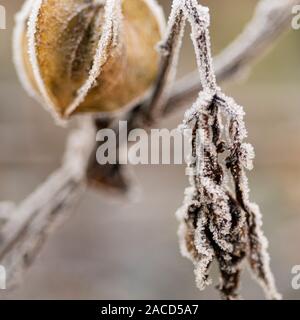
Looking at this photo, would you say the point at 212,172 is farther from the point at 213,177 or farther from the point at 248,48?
the point at 248,48

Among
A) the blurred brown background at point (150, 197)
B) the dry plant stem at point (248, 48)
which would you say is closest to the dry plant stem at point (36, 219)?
the dry plant stem at point (248, 48)

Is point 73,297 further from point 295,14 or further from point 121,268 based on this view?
point 295,14

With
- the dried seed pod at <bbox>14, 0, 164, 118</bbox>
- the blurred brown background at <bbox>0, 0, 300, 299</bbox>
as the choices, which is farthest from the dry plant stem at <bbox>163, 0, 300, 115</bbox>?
the blurred brown background at <bbox>0, 0, 300, 299</bbox>

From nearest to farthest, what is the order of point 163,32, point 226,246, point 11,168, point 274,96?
point 226,246 < point 163,32 < point 11,168 < point 274,96

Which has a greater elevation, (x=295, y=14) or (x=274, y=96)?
(x=274, y=96)

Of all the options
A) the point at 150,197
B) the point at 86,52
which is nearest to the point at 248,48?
the point at 86,52

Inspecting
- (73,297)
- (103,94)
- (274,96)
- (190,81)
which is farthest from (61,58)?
(274,96)

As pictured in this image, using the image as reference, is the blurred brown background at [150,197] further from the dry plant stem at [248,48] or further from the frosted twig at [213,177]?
the frosted twig at [213,177]

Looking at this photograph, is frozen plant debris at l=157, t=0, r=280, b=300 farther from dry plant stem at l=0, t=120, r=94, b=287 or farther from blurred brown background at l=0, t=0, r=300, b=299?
blurred brown background at l=0, t=0, r=300, b=299
